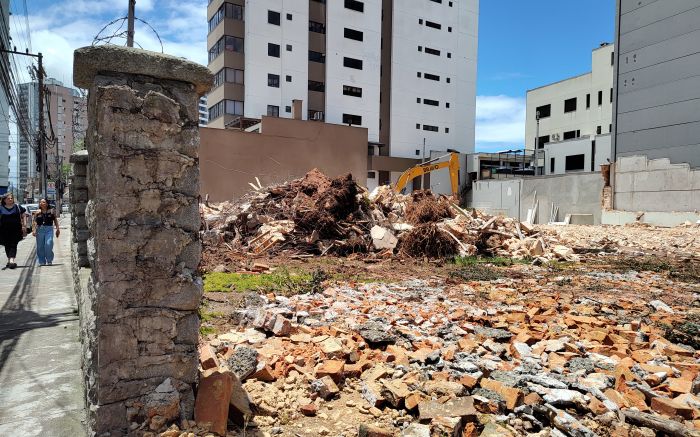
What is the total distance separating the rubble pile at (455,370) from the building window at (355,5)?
42.4 m

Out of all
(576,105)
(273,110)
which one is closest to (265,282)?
(273,110)

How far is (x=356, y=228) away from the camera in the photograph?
1295cm

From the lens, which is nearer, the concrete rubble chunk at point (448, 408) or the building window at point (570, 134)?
the concrete rubble chunk at point (448, 408)

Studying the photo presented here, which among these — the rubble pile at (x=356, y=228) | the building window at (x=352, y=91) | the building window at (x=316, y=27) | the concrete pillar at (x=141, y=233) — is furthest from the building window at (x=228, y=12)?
the concrete pillar at (x=141, y=233)

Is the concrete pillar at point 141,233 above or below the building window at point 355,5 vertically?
below

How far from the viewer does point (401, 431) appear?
10.2 feet

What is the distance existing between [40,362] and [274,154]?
23917 millimetres

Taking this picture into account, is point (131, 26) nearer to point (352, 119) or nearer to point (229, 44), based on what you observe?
point (229, 44)

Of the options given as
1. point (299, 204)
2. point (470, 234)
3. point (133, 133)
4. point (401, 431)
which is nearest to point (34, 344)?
point (133, 133)

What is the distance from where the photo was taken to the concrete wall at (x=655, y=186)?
69.7 feet

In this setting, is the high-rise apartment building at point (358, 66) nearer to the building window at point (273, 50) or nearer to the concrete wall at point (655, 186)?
the building window at point (273, 50)

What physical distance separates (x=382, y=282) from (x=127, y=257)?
6310mm

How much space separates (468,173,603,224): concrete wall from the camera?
2611cm

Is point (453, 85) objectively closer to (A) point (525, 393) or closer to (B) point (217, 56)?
(B) point (217, 56)
